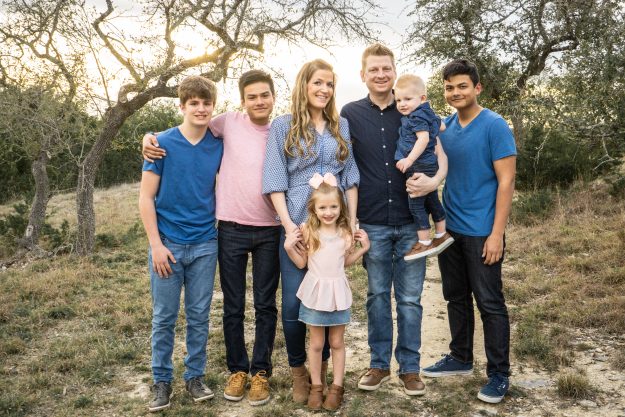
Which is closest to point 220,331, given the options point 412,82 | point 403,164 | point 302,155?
point 302,155

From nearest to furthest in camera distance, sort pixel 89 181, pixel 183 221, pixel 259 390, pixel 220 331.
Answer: pixel 183 221 < pixel 259 390 < pixel 220 331 < pixel 89 181

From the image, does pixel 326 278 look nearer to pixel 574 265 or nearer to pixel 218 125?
pixel 218 125

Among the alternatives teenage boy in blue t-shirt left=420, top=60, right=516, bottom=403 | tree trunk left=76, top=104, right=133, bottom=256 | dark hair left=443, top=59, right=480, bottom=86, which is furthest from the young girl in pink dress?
tree trunk left=76, top=104, right=133, bottom=256

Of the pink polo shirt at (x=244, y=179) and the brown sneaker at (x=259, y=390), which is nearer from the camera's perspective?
the pink polo shirt at (x=244, y=179)

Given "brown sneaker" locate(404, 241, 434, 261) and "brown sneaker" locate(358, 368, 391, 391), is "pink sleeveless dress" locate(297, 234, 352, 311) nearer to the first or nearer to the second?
"brown sneaker" locate(404, 241, 434, 261)

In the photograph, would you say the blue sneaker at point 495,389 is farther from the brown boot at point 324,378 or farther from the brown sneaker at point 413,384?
the brown boot at point 324,378

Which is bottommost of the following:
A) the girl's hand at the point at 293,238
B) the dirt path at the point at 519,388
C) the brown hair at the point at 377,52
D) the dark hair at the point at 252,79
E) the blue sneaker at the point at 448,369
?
the dirt path at the point at 519,388

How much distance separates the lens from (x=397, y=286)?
149 inches

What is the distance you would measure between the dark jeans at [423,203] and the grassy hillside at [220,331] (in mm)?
1226

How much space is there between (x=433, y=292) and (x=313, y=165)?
3669mm

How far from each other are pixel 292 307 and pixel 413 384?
102cm

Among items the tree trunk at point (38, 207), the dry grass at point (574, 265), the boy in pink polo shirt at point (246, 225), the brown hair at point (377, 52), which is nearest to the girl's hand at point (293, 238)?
the boy in pink polo shirt at point (246, 225)

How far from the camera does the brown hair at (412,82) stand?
348 cm

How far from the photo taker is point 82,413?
363cm
